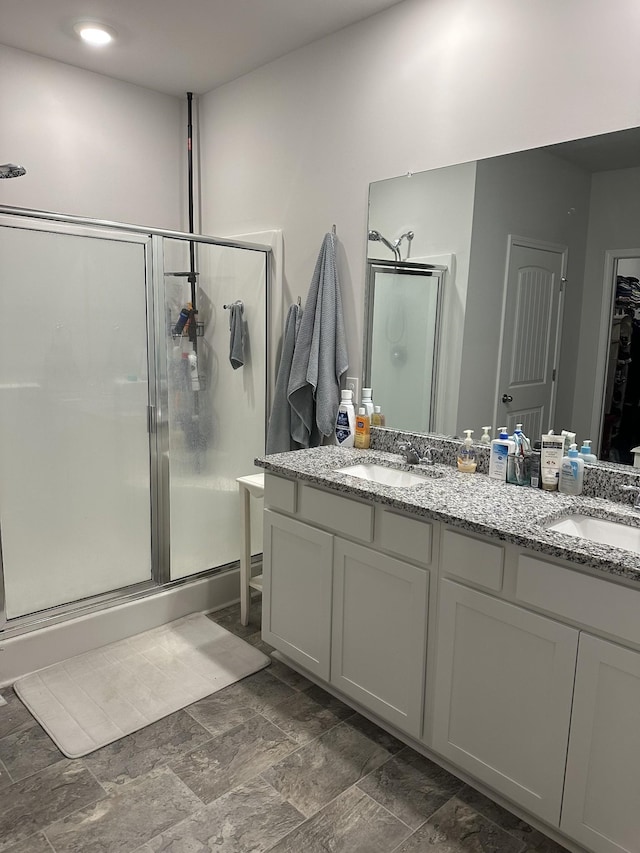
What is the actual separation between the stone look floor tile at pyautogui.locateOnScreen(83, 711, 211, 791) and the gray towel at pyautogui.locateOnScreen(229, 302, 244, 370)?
1.58 m

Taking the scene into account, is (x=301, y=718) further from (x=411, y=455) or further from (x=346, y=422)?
(x=346, y=422)

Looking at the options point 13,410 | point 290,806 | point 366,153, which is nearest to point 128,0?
point 366,153

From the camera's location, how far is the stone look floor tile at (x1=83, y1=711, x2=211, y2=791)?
1.93 m

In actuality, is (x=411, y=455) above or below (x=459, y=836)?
above

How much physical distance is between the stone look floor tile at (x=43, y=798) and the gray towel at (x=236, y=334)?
5.87 feet

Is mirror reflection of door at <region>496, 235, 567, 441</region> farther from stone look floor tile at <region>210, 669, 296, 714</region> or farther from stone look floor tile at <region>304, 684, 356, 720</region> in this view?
stone look floor tile at <region>210, 669, 296, 714</region>

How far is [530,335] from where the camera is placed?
2154 mm

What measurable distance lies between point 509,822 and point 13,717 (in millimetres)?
1681

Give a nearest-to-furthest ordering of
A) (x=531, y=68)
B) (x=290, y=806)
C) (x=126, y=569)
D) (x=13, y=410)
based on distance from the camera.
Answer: (x=290, y=806) → (x=531, y=68) → (x=13, y=410) → (x=126, y=569)

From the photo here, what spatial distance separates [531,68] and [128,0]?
61.5 inches

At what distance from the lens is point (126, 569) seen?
2.80 m

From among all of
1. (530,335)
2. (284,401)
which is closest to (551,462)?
(530,335)

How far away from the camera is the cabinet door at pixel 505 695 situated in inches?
61.5

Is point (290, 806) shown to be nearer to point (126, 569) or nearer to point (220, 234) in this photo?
point (126, 569)
